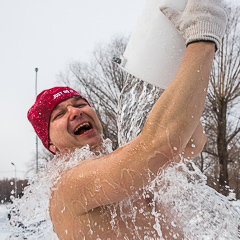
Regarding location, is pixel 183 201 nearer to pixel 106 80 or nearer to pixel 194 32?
pixel 194 32

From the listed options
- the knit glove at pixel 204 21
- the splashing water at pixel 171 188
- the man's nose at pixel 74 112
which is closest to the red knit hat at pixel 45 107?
the man's nose at pixel 74 112

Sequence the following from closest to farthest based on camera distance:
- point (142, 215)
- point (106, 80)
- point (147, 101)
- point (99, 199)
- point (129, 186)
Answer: point (129, 186)
point (99, 199)
point (142, 215)
point (147, 101)
point (106, 80)

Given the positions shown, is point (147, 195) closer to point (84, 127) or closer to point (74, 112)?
point (84, 127)

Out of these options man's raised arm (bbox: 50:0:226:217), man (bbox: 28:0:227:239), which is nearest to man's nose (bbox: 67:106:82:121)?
man (bbox: 28:0:227:239)

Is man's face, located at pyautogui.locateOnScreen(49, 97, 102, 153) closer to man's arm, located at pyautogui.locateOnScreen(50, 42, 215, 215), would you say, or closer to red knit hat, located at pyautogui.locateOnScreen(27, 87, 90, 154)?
red knit hat, located at pyautogui.locateOnScreen(27, 87, 90, 154)

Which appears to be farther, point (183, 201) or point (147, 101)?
point (183, 201)

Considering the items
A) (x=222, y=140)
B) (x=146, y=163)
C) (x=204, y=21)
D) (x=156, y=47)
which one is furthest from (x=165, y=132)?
(x=222, y=140)

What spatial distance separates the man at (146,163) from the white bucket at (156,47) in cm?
8

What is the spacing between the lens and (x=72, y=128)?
1.86 m

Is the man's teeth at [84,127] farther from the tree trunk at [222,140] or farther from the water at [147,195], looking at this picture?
the tree trunk at [222,140]

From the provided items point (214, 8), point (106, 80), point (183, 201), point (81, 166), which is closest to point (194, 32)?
point (214, 8)

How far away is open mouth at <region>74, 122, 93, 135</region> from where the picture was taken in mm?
1877

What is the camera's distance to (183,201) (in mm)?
2070

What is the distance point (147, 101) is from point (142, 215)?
71 cm
